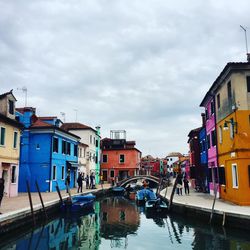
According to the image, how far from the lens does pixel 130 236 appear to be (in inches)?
568

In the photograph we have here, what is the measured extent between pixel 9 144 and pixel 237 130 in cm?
1621

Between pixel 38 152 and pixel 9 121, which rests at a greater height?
pixel 9 121

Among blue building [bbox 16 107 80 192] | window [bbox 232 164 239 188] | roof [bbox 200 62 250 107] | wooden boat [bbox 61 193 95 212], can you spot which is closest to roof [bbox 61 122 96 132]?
blue building [bbox 16 107 80 192]

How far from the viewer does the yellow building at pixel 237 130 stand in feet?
55.5

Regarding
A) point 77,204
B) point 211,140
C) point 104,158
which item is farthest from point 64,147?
point 104,158

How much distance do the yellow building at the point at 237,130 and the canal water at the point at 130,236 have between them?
338 centimetres

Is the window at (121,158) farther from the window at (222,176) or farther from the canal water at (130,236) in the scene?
the canal water at (130,236)

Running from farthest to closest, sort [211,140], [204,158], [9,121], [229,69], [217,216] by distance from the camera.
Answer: [204,158] → [211,140] → [9,121] → [229,69] → [217,216]

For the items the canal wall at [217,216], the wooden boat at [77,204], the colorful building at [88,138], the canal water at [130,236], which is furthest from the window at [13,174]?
the colorful building at [88,138]

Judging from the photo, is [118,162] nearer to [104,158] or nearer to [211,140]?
[104,158]

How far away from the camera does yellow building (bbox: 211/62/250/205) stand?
16906 mm

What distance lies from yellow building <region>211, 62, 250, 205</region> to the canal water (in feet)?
11.1

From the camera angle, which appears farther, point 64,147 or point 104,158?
point 104,158

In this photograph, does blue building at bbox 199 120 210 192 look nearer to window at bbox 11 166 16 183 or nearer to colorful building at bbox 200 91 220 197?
colorful building at bbox 200 91 220 197
